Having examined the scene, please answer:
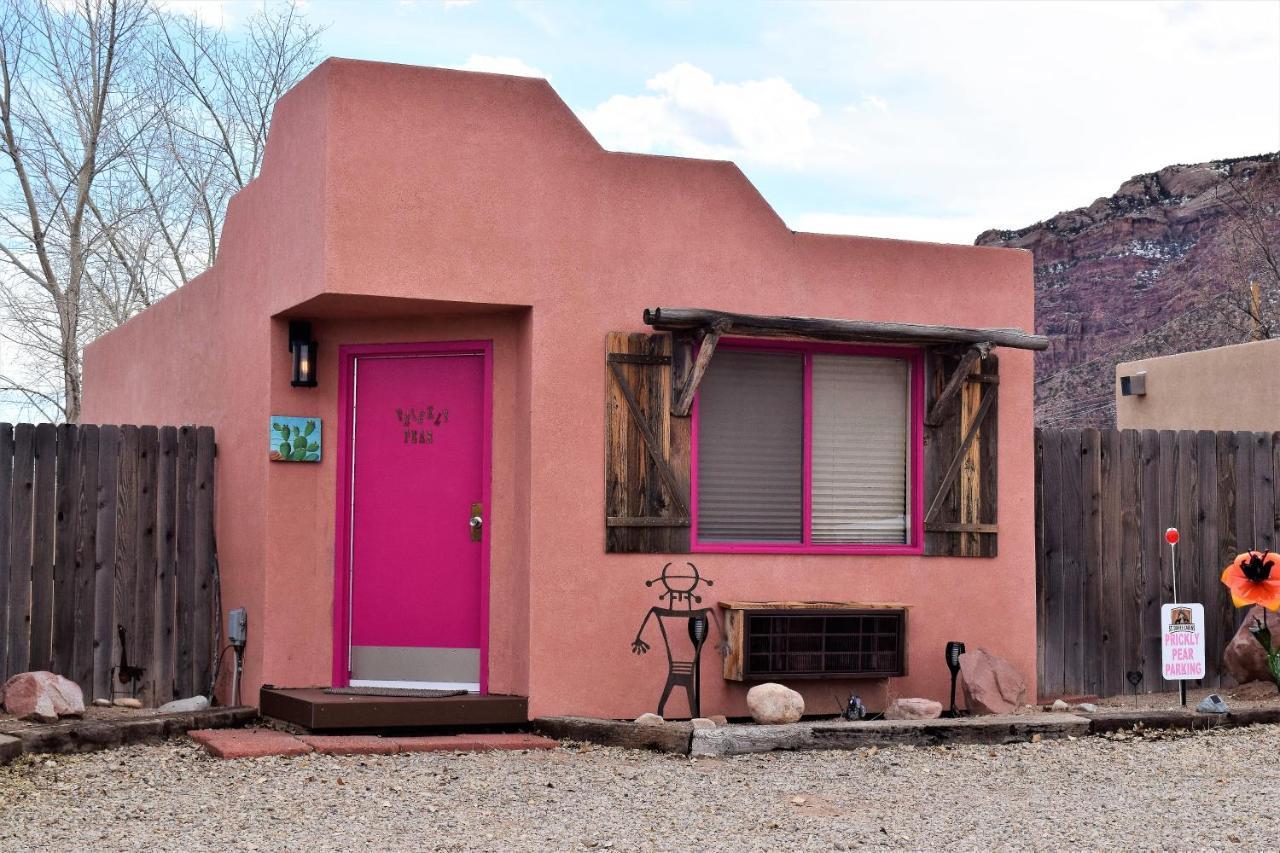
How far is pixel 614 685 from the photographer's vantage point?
27.7 ft

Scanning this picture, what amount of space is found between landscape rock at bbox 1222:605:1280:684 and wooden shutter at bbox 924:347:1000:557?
2149 mm

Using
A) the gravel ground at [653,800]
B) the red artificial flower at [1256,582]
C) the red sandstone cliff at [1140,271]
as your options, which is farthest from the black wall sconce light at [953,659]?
the red sandstone cliff at [1140,271]

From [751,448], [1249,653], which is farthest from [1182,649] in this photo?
[751,448]

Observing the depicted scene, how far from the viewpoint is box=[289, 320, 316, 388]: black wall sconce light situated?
28.5ft

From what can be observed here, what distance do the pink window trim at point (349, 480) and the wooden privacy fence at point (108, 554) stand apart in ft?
3.46

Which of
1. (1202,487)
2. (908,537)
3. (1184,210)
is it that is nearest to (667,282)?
(908,537)

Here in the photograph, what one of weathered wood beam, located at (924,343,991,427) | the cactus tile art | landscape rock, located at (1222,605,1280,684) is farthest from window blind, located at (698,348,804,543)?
landscape rock, located at (1222,605,1280,684)

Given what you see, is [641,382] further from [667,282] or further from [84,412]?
[84,412]

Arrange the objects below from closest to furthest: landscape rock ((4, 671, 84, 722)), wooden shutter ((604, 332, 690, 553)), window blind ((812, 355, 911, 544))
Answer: landscape rock ((4, 671, 84, 722)), wooden shutter ((604, 332, 690, 553)), window blind ((812, 355, 911, 544))

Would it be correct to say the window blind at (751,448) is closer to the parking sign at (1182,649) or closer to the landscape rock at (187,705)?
the parking sign at (1182,649)

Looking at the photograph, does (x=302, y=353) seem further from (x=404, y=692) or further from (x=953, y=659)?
(x=953, y=659)

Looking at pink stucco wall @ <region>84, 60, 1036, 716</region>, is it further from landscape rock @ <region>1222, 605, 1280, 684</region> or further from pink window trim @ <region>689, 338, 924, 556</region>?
landscape rock @ <region>1222, 605, 1280, 684</region>

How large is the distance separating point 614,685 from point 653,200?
2970 millimetres

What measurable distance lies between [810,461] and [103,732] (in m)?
4.48
